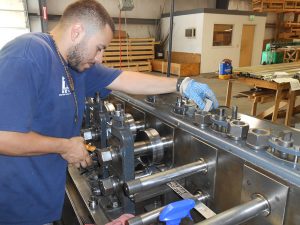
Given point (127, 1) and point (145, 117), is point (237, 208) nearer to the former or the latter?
point (145, 117)

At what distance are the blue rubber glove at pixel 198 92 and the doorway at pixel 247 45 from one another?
22.9 ft

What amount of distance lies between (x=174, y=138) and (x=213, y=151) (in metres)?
0.22

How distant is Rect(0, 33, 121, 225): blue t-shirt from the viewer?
0.74m

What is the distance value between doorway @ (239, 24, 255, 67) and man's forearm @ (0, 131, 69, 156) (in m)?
7.48

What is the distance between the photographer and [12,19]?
214 inches

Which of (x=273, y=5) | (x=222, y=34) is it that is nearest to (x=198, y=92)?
(x=222, y=34)

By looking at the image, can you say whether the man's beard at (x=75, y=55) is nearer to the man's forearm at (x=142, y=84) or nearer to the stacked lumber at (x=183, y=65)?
the man's forearm at (x=142, y=84)

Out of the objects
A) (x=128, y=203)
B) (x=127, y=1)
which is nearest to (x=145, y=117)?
(x=128, y=203)

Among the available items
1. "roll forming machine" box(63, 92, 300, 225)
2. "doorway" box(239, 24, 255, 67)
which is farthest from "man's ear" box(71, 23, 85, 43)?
"doorway" box(239, 24, 255, 67)

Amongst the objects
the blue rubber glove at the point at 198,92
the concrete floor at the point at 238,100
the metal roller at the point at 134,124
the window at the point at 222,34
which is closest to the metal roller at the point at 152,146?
the metal roller at the point at 134,124

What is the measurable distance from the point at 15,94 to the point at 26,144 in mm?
153

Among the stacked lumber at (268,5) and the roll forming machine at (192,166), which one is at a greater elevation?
the stacked lumber at (268,5)

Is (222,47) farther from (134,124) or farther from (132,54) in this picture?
(134,124)

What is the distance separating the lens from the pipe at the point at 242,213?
53cm
